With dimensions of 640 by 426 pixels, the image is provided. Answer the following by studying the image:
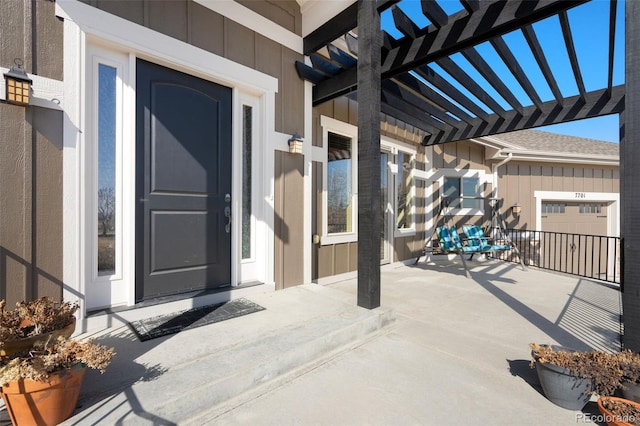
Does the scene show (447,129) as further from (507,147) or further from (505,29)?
(505,29)

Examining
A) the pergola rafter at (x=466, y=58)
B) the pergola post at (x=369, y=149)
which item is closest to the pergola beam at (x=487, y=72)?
the pergola rafter at (x=466, y=58)

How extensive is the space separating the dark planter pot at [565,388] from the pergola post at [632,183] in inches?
18.4

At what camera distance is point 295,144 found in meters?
3.26

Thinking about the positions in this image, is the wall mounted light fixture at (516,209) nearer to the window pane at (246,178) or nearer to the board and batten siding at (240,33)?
the board and batten siding at (240,33)

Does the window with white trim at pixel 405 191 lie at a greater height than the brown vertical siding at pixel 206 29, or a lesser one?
lesser

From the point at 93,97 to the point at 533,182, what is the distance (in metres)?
9.27

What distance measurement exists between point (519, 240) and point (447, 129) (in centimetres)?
418

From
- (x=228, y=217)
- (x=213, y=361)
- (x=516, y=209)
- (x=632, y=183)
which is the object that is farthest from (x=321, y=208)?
(x=516, y=209)

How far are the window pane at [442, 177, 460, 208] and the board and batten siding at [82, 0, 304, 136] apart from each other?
4331 millimetres

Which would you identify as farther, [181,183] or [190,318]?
[181,183]

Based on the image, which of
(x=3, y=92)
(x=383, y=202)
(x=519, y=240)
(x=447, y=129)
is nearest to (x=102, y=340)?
(x=3, y=92)

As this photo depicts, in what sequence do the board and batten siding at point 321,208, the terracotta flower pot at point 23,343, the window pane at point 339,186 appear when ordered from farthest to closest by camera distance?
the window pane at point 339,186, the board and batten siding at point 321,208, the terracotta flower pot at point 23,343

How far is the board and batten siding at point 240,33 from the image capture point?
7.69 ft

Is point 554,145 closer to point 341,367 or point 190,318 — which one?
point 341,367
